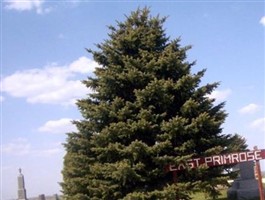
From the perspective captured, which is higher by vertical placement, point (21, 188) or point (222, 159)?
point (222, 159)

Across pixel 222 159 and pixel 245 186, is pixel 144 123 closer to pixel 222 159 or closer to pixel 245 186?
pixel 222 159

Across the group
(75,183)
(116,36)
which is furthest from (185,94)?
(75,183)

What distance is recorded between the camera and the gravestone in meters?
16.5

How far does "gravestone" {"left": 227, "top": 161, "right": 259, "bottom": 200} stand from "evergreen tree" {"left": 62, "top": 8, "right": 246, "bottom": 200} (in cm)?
217

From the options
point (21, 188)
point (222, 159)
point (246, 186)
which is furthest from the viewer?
point (21, 188)

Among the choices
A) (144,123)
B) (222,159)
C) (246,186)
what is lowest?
(246,186)

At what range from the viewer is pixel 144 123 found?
46.2ft

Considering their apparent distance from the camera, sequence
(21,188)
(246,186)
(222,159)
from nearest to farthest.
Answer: (222,159)
(246,186)
(21,188)

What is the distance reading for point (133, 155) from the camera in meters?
13.7

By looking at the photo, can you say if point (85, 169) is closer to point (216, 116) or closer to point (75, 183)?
point (75, 183)

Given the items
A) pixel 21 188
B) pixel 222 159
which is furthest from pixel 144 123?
pixel 21 188

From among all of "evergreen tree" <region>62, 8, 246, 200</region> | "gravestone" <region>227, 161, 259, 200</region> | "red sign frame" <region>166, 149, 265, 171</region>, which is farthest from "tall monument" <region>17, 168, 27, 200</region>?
"red sign frame" <region>166, 149, 265, 171</region>

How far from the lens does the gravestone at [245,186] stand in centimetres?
1647

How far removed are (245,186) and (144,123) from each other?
6.01m
